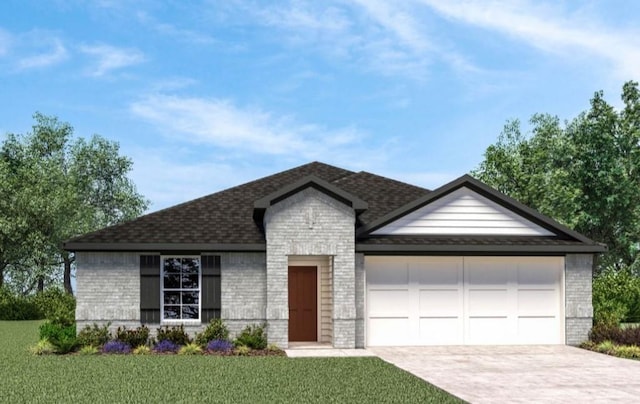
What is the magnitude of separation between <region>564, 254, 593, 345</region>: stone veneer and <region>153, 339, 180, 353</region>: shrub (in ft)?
35.9

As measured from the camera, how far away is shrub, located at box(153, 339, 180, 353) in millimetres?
19456

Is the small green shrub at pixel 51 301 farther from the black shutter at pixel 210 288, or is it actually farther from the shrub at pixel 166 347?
the shrub at pixel 166 347

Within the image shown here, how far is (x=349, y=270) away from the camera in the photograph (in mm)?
20484

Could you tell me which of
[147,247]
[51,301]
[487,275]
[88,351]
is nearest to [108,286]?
[147,247]

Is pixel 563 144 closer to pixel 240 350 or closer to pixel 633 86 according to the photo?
pixel 633 86

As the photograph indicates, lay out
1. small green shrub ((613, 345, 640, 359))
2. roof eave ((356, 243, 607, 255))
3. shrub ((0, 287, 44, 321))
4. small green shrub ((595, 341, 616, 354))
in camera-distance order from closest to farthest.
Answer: small green shrub ((613, 345, 640, 359))
small green shrub ((595, 341, 616, 354))
roof eave ((356, 243, 607, 255))
shrub ((0, 287, 44, 321))

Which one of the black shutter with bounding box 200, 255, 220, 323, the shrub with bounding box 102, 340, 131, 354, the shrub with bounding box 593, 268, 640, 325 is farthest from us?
the shrub with bounding box 593, 268, 640, 325

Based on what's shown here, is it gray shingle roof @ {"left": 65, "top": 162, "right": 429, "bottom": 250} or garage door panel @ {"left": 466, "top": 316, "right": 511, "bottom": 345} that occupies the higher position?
gray shingle roof @ {"left": 65, "top": 162, "right": 429, "bottom": 250}

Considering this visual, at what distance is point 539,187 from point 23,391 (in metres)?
40.1

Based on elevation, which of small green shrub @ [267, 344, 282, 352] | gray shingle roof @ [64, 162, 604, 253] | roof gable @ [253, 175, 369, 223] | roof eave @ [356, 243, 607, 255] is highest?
roof gable @ [253, 175, 369, 223]

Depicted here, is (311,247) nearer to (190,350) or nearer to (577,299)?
(190,350)

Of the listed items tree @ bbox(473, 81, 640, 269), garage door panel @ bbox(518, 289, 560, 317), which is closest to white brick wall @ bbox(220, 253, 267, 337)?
garage door panel @ bbox(518, 289, 560, 317)

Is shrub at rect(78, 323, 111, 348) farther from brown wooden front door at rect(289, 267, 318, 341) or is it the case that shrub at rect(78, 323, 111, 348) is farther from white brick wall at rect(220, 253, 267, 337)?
brown wooden front door at rect(289, 267, 318, 341)

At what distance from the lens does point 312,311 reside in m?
21.9
